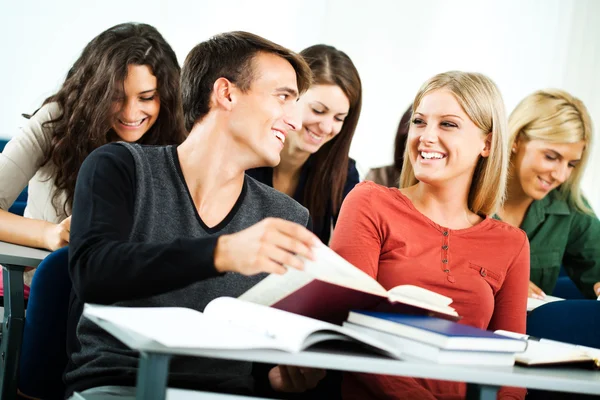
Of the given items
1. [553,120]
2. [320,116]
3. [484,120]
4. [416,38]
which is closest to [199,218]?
[484,120]

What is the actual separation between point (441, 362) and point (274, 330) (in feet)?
0.79

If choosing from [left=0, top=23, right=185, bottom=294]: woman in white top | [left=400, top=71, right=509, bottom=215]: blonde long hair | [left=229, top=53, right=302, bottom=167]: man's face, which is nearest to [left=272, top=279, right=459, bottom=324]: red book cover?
[left=229, top=53, right=302, bottom=167]: man's face

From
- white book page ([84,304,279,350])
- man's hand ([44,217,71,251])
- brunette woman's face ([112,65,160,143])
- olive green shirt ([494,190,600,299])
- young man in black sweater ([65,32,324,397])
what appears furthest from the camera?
olive green shirt ([494,190,600,299])

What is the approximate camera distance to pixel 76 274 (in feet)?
4.24

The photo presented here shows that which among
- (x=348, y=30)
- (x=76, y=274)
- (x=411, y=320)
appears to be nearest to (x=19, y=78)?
(x=348, y=30)

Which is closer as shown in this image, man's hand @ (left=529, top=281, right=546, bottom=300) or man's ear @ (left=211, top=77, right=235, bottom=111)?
man's ear @ (left=211, top=77, right=235, bottom=111)

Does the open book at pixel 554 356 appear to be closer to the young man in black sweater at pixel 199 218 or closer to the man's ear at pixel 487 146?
the young man in black sweater at pixel 199 218

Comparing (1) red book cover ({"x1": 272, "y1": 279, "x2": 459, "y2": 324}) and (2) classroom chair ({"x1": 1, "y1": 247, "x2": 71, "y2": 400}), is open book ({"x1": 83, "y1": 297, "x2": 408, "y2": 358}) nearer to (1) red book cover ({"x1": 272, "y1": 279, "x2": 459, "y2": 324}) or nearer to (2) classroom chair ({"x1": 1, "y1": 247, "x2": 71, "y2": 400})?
(1) red book cover ({"x1": 272, "y1": 279, "x2": 459, "y2": 324})

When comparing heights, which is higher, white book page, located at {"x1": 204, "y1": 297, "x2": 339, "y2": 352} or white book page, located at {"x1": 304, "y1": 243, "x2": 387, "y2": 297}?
white book page, located at {"x1": 304, "y1": 243, "x2": 387, "y2": 297}

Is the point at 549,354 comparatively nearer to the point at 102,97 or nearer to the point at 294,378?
the point at 294,378

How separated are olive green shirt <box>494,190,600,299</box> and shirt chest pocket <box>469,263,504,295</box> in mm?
1349

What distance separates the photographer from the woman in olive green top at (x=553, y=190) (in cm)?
303

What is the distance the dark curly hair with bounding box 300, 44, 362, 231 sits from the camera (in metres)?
3.14

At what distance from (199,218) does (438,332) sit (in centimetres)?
66
